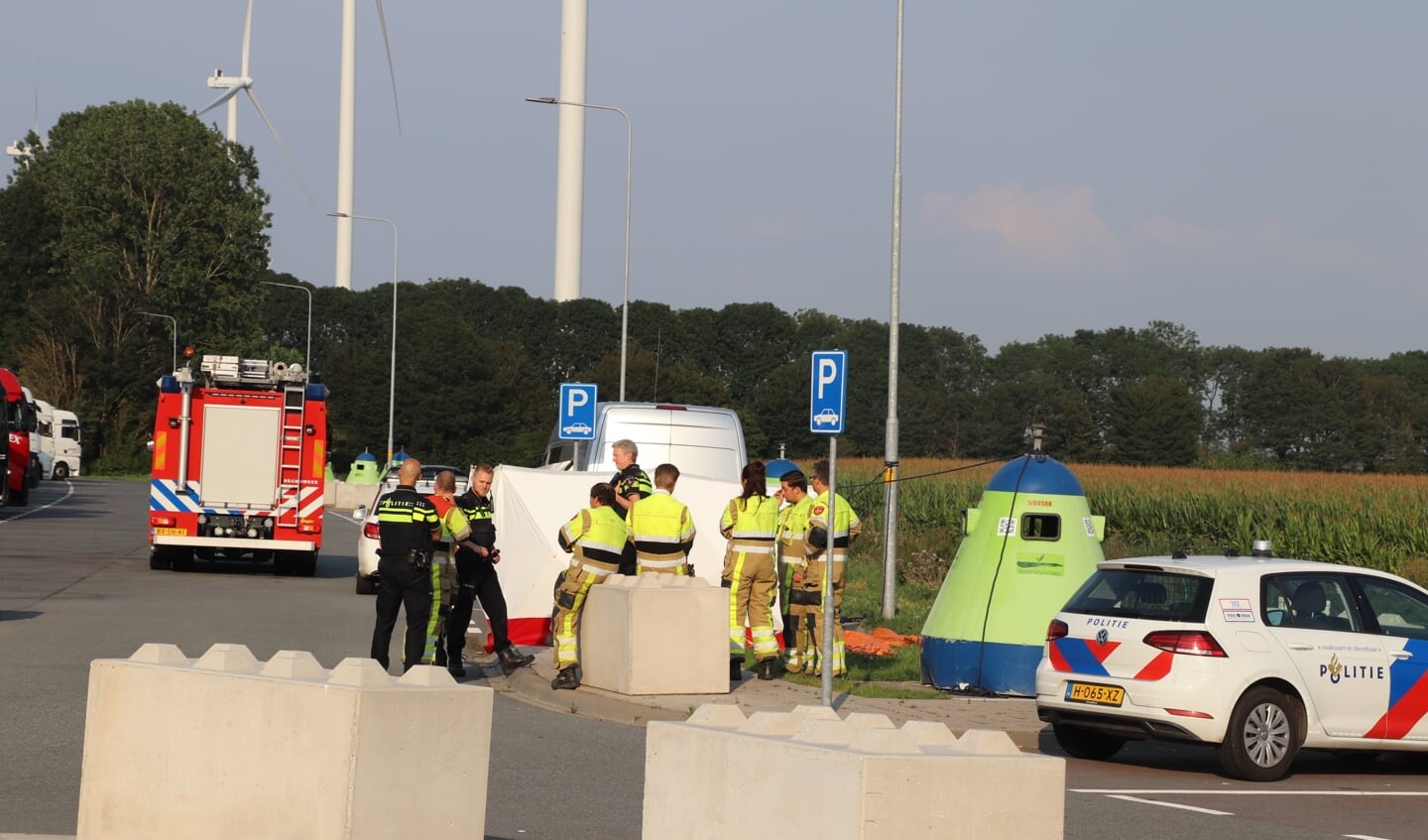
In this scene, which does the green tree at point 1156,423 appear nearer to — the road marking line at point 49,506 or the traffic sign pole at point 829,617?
the road marking line at point 49,506

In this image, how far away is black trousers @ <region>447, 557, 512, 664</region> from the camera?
50.3 ft

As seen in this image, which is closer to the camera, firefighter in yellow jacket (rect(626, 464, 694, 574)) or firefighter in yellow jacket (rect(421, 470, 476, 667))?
firefighter in yellow jacket (rect(421, 470, 476, 667))

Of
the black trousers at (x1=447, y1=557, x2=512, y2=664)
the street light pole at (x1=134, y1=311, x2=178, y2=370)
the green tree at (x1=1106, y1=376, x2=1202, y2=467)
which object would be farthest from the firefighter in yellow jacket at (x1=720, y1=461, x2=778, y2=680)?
the green tree at (x1=1106, y1=376, x2=1202, y2=467)

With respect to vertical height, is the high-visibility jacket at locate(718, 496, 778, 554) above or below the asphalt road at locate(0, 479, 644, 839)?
above

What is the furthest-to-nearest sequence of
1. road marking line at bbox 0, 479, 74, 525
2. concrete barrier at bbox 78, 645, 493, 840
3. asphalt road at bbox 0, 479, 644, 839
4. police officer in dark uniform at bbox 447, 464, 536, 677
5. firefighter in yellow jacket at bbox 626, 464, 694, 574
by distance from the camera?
road marking line at bbox 0, 479, 74, 525 < police officer in dark uniform at bbox 447, 464, 536, 677 < firefighter in yellow jacket at bbox 626, 464, 694, 574 < asphalt road at bbox 0, 479, 644, 839 < concrete barrier at bbox 78, 645, 493, 840

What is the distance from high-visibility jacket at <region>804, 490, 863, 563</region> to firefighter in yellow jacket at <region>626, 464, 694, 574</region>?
107 centimetres

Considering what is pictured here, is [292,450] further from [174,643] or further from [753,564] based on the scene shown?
[753,564]

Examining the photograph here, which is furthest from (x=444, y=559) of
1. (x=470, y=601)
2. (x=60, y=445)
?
(x=60, y=445)

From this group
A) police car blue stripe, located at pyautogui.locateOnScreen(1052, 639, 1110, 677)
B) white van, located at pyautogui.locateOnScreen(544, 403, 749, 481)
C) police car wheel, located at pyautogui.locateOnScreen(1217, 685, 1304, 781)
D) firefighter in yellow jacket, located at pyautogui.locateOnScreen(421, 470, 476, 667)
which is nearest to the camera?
police car wheel, located at pyautogui.locateOnScreen(1217, 685, 1304, 781)

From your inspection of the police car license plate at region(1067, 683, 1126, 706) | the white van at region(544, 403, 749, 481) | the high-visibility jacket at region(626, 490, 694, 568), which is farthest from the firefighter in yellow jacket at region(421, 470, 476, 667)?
the white van at region(544, 403, 749, 481)

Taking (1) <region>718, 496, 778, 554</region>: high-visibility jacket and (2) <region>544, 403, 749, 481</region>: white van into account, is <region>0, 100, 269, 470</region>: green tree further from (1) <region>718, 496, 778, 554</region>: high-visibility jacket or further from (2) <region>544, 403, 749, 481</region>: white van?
(1) <region>718, 496, 778, 554</region>: high-visibility jacket

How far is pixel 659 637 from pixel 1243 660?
4.55 m

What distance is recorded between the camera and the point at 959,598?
1483 centimetres

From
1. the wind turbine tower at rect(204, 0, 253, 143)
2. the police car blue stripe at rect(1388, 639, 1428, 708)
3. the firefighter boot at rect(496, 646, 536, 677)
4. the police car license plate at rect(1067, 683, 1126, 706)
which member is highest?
the wind turbine tower at rect(204, 0, 253, 143)
